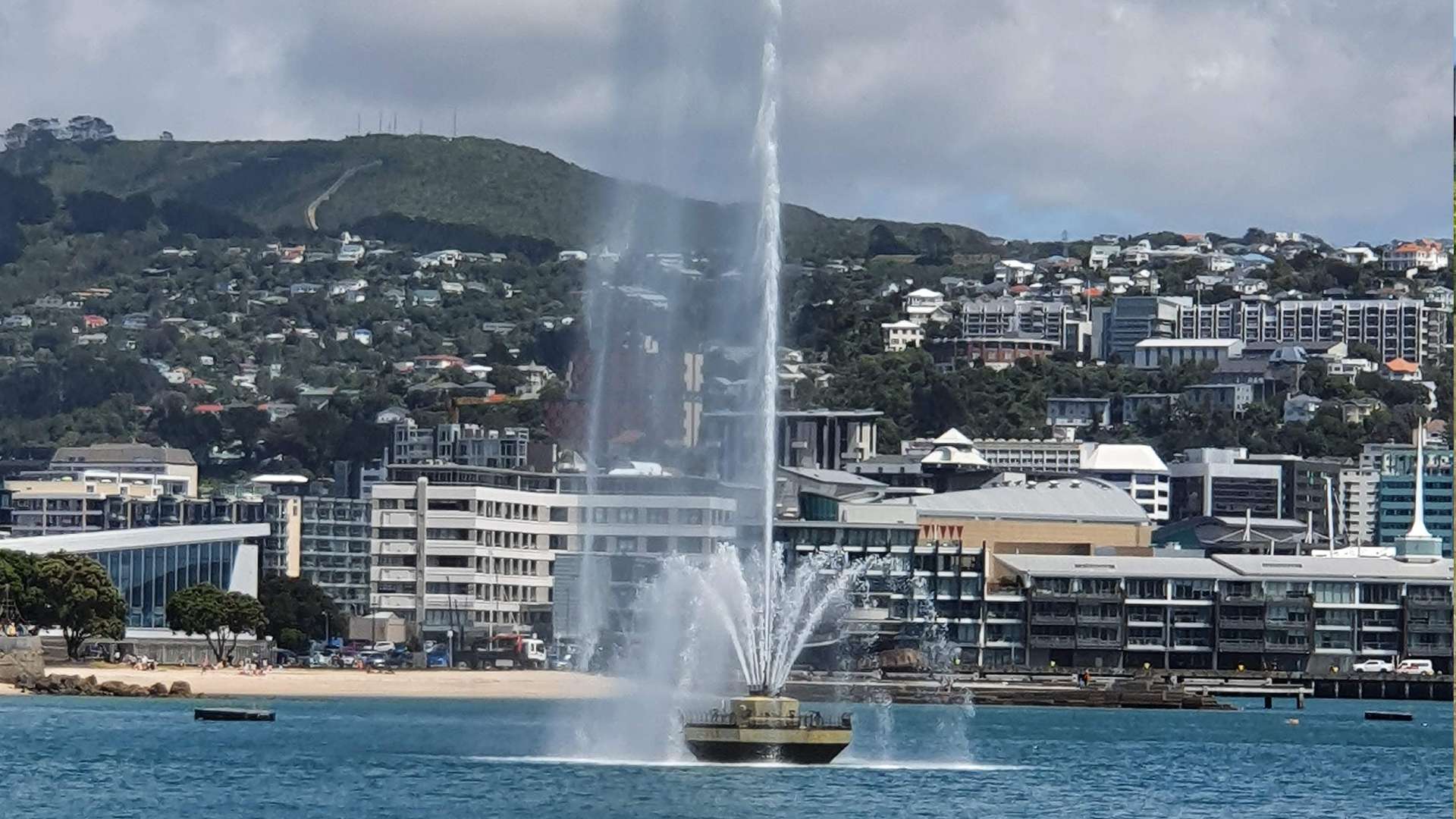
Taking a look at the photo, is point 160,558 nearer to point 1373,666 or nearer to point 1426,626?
point 1373,666

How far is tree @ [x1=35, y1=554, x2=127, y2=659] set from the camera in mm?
103312

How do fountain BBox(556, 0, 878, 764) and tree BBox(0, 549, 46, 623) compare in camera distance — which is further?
tree BBox(0, 549, 46, 623)

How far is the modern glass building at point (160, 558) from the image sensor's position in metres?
121

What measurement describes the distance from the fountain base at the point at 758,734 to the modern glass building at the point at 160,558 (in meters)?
66.4

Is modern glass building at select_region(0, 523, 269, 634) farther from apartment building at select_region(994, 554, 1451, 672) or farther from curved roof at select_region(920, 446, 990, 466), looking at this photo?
curved roof at select_region(920, 446, 990, 466)

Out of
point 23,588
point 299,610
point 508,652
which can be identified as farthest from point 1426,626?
point 23,588

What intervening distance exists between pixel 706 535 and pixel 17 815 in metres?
56.9

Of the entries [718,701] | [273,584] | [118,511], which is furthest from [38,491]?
[718,701]

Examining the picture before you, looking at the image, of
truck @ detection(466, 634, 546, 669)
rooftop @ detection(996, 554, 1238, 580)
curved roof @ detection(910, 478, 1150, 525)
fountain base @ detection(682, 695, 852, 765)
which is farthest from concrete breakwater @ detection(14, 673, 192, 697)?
curved roof @ detection(910, 478, 1150, 525)

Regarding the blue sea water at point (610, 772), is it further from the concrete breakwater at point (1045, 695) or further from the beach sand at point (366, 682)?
the concrete breakwater at point (1045, 695)

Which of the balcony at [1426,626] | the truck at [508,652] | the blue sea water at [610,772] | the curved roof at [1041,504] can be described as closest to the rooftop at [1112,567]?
the curved roof at [1041,504]

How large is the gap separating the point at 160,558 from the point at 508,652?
745 inches

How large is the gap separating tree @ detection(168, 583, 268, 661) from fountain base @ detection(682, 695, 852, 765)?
66151 mm

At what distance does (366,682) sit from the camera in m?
113
